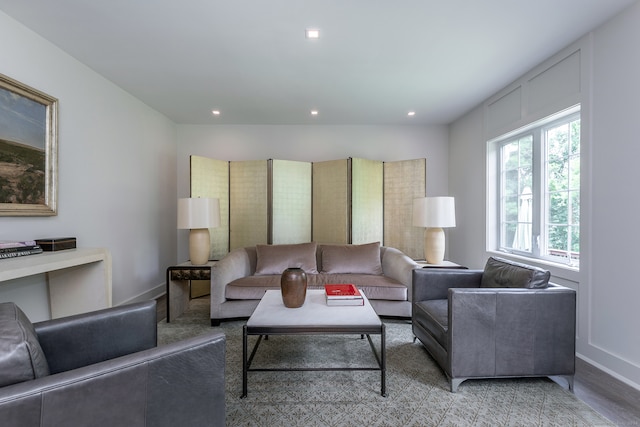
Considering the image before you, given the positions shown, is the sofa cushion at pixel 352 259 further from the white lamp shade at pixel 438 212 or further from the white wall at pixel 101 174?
the white wall at pixel 101 174

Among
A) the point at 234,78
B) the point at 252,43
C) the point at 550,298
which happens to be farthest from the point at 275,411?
the point at 234,78

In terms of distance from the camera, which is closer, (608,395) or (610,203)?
(608,395)

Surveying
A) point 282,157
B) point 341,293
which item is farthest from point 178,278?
point 282,157

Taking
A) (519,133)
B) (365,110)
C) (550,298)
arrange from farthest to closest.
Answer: (365,110) < (519,133) < (550,298)

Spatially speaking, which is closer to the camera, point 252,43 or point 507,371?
point 507,371

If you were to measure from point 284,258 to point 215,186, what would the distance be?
5.28ft

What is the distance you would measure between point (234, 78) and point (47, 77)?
1521mm

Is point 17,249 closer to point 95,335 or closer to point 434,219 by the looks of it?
point 95,335

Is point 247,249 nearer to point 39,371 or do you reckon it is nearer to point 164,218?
point 164,218

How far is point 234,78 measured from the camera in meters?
2.90

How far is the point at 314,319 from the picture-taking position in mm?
1820

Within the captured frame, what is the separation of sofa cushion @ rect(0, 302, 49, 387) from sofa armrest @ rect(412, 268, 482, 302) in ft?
7.56

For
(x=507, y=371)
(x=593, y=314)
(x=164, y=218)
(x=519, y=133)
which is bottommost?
(x=507, y=371)

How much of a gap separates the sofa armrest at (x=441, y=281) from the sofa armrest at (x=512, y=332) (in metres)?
0.61
